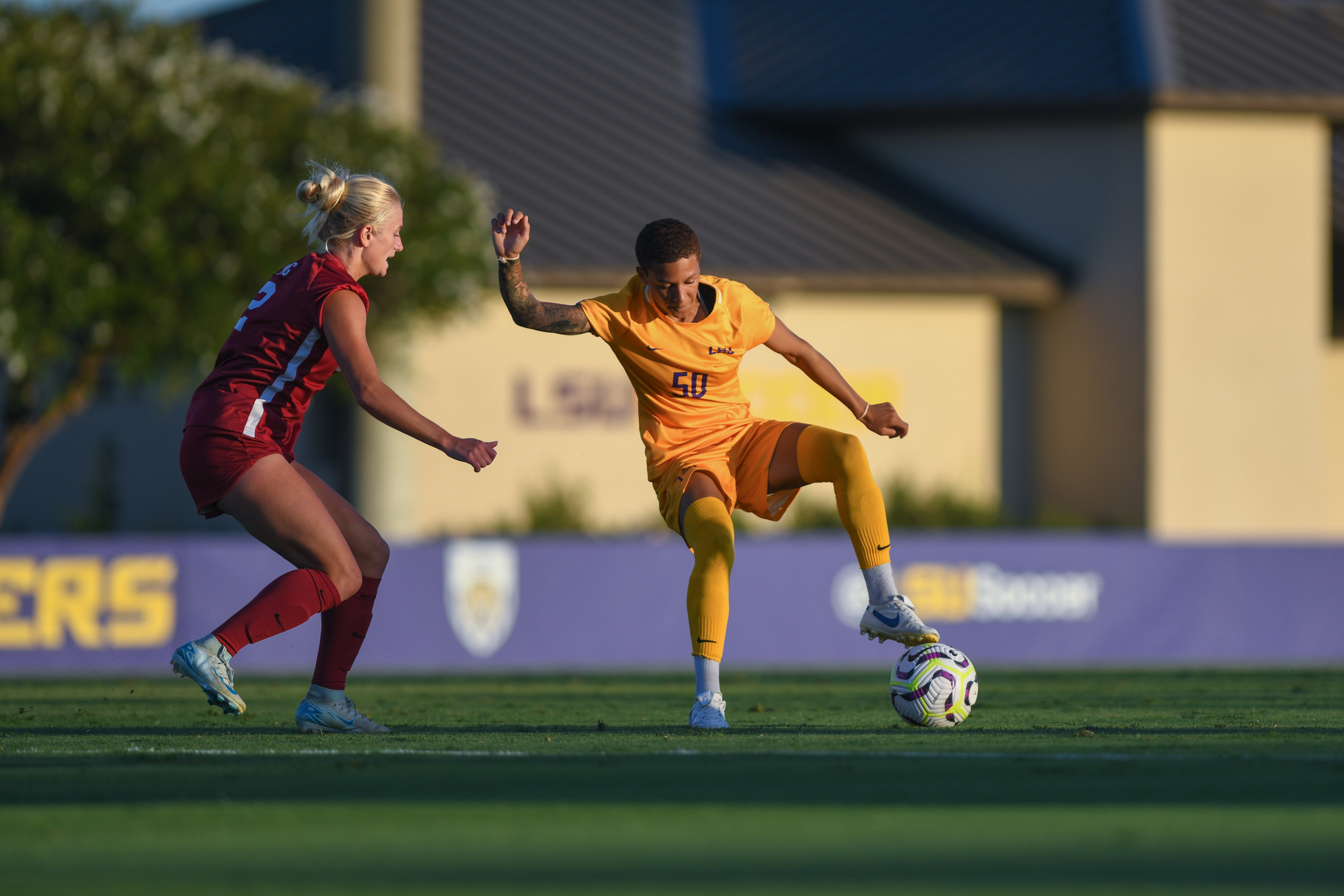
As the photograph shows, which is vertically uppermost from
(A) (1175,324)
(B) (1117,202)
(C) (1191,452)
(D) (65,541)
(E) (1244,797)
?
(B) (1117,202)

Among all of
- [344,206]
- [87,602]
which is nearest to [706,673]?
[344,206]

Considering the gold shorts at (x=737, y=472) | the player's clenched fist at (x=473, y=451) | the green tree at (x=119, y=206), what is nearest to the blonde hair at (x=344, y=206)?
→ the player's clenched fist at (x=473, y=451)

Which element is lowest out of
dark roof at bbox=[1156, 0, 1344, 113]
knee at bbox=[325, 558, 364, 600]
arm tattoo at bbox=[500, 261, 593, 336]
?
knee at bbox=[325, 558, 364, 600]

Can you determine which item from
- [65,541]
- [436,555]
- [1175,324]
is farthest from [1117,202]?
[65,541]

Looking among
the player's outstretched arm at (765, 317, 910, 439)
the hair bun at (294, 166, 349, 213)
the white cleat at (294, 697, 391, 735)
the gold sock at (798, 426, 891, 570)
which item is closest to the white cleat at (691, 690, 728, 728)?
the gold sock at (798, 426, 891, 570)

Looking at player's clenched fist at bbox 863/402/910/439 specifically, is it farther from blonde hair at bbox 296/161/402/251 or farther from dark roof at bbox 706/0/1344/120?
dark roof at bbox 706/0/1344/120

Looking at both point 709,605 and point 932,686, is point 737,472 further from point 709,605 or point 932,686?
point 932,686

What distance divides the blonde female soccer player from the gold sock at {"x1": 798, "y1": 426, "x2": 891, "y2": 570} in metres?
1.48

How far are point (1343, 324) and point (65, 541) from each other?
18.7m

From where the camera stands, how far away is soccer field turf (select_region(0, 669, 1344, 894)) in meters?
3.65

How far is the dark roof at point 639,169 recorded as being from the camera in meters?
23.8

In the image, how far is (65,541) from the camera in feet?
45.5

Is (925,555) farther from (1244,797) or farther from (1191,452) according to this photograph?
(1244,797)

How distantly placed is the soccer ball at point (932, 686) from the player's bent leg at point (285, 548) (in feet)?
7.15
